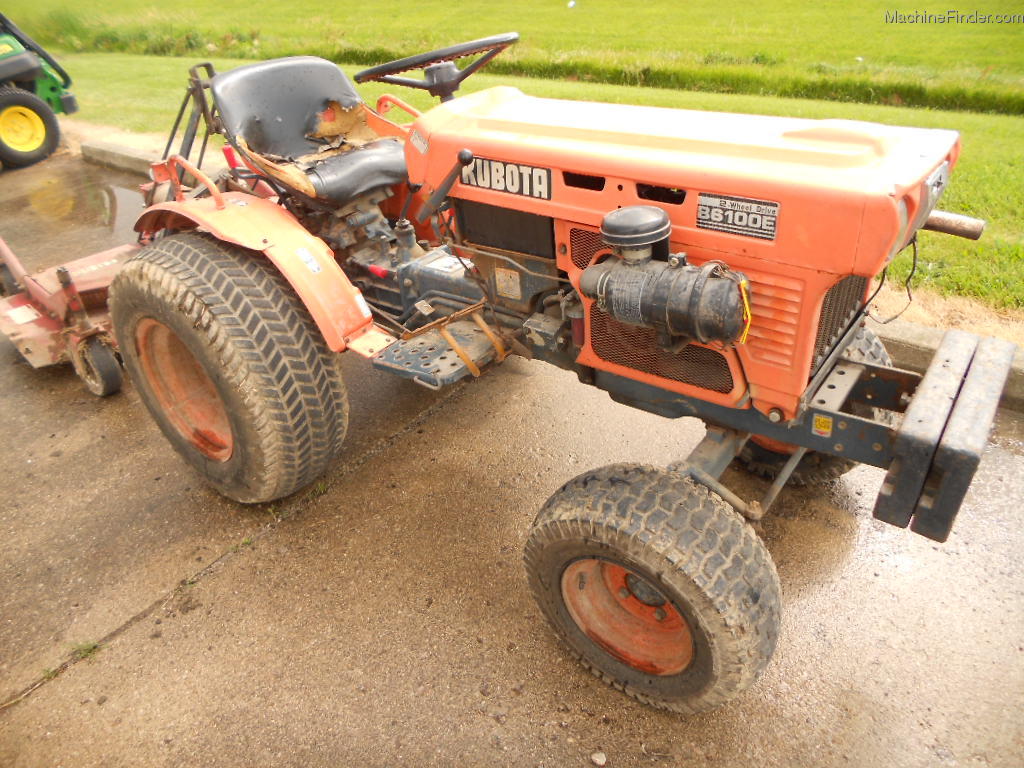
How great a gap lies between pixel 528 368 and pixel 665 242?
76.2 inches

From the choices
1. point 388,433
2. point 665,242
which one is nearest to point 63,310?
point 388,433

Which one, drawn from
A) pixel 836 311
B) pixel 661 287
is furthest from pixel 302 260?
pixel 836 311

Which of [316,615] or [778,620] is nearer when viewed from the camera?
[778,620]

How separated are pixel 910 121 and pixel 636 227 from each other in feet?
20.7

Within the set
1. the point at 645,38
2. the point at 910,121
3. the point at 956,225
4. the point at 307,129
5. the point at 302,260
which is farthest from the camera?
the point at 645,38

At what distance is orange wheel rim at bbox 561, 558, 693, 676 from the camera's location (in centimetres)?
→ 210

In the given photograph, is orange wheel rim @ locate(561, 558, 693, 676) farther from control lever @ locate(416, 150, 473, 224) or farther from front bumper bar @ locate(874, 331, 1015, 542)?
control lever @ locate(416, 150, 473, 224)

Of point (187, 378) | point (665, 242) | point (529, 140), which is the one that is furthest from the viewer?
point (187, 378)

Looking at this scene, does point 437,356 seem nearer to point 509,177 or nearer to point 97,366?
point 509,177

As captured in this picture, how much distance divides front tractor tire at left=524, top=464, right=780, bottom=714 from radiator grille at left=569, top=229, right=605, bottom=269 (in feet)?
1.98

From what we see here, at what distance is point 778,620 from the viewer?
190 cm

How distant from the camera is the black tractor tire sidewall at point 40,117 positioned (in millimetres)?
7316

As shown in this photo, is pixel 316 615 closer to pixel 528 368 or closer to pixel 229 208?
pixel 229 208

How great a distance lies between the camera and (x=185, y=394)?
121 inches
